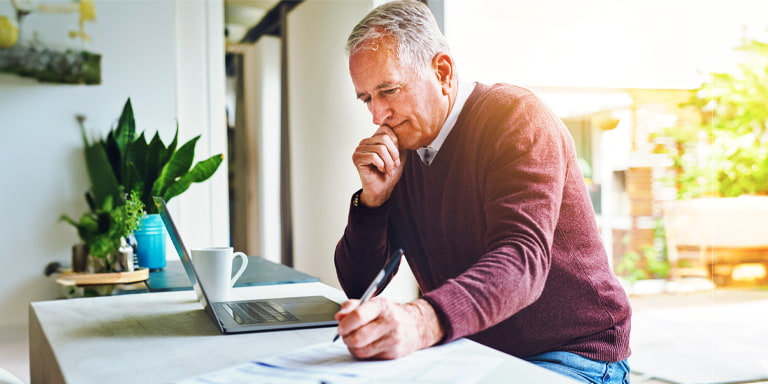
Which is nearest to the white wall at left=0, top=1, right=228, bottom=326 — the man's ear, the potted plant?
the potted plant

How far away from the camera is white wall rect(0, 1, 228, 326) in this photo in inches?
121

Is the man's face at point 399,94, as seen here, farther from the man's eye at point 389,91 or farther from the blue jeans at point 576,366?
the blue jeans at point 576,366

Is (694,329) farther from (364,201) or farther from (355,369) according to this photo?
(355,369)

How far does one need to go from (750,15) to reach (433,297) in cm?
357

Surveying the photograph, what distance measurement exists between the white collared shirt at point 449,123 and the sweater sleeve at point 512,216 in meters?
0.10

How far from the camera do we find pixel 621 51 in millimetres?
3920

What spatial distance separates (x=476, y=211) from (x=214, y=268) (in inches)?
21.5

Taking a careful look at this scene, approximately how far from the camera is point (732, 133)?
3789mm

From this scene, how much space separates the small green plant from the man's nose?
A: 3.60 ft

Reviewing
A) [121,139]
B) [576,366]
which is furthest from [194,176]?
[576,366]

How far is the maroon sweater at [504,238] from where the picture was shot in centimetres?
97

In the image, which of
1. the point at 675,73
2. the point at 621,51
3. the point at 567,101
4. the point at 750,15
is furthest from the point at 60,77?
the point at 750,15

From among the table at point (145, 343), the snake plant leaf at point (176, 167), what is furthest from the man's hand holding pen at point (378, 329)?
the snake plant leaf at point (176, 167)

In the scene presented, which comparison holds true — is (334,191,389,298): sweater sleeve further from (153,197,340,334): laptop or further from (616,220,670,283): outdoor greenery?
(616,220,670,283): outdoor greenery
